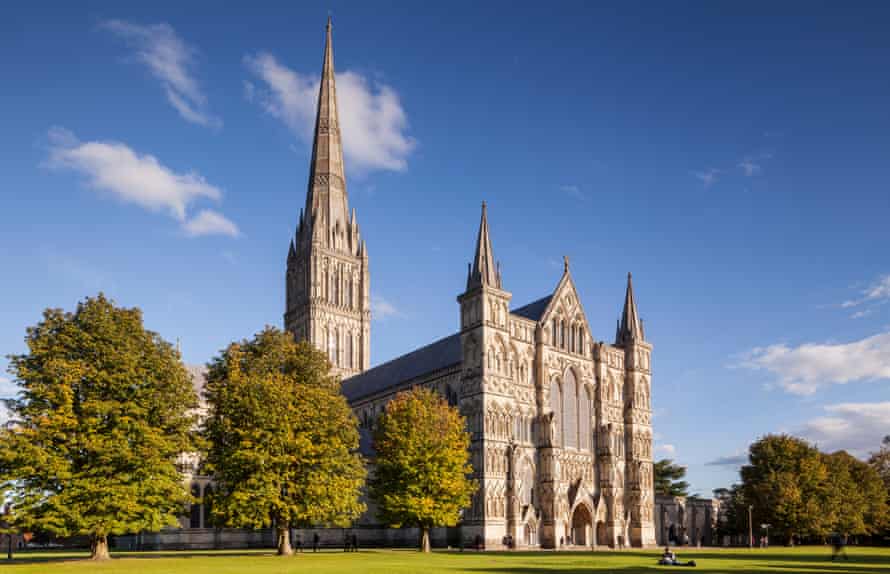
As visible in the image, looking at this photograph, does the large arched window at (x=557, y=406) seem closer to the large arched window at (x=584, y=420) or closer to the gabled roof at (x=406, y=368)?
the large arched window at (x=584, y=420)

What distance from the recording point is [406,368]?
88938 millimetres

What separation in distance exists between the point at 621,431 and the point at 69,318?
55.2m

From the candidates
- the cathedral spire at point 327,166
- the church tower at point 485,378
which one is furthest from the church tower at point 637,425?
the cathedral spire at point 327,166

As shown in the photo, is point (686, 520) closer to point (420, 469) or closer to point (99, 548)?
point (420, 469)

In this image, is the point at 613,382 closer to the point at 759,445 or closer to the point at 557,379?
the point at 557,379

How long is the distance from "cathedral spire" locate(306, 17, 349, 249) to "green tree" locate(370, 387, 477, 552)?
59.9 meters

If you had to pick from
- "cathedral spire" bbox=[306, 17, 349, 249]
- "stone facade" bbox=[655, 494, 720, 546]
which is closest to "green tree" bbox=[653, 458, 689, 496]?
"stone facade" bbox=[655, 494, 720, 546]

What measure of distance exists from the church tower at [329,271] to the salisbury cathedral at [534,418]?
1562 centimetres

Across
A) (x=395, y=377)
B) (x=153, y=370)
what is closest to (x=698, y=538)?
(x=395, y=377)

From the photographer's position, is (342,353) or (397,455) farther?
(342,353)

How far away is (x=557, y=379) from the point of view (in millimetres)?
78062

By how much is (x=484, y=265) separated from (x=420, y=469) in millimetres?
21458

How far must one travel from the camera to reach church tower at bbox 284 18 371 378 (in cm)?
11312

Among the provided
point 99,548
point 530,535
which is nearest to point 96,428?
point 99,548
